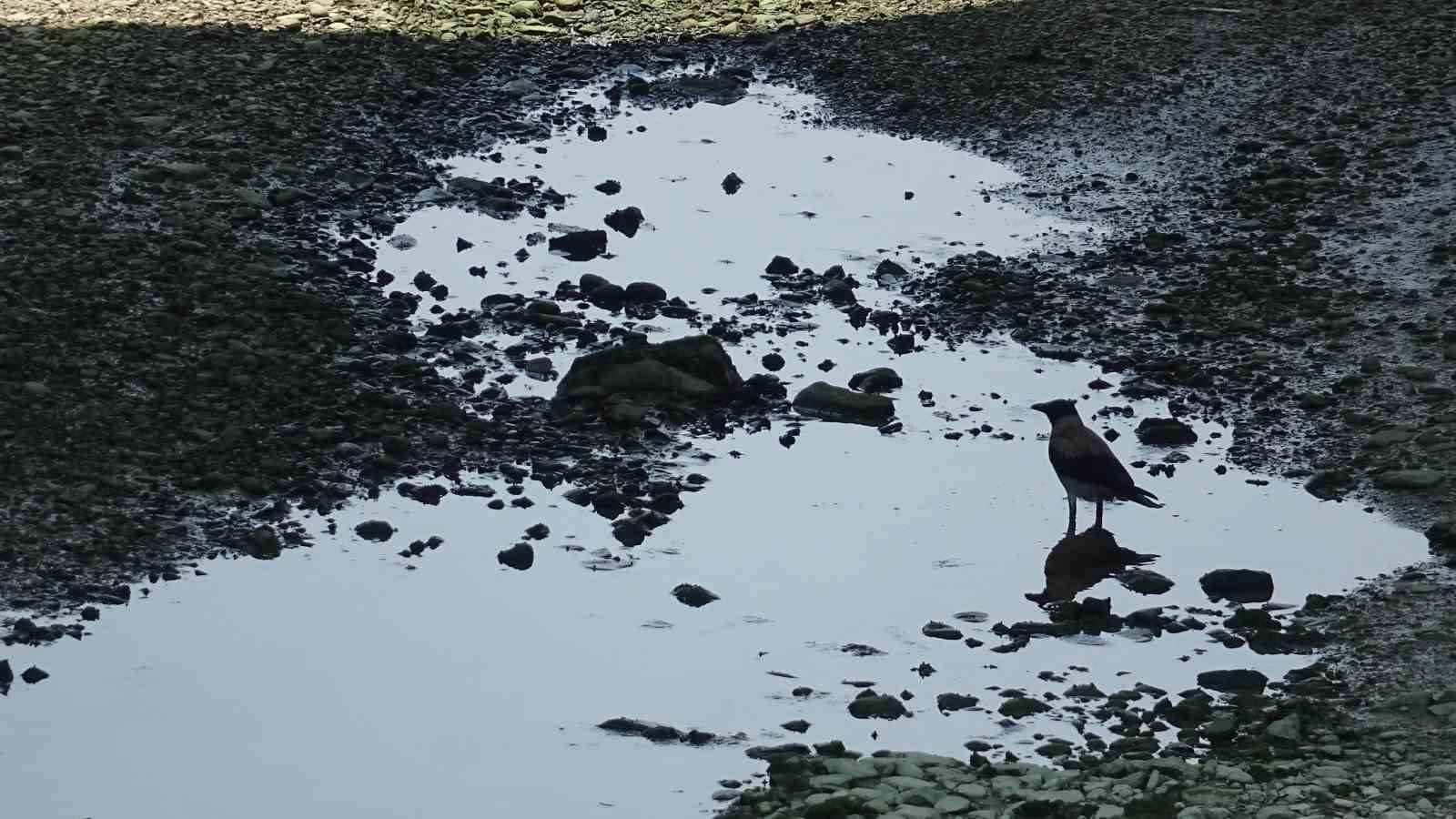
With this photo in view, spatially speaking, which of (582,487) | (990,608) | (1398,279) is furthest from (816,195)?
(990,608)

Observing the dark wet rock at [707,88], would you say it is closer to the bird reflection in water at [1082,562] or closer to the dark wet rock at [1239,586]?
the bird reflection in water at [1082,562]

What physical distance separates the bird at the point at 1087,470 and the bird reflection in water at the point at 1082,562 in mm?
124

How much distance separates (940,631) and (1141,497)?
5.69ft

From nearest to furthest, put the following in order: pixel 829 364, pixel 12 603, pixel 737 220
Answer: pixel 12 603 → pixel 829 364 → pixel 737 220

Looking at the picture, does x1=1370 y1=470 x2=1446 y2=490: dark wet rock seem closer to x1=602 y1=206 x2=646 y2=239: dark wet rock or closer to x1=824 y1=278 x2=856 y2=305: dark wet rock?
x1=824 y1=278 x2=856 y2=305: dark wet rock

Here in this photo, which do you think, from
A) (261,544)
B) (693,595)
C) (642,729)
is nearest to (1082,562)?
(693,595)

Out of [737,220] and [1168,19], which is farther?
[1168,19]

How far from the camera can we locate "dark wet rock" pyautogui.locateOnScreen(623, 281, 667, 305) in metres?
13.1

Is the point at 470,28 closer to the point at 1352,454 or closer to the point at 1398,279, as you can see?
the point at 1398,279

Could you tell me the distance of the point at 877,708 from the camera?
27.0 ft

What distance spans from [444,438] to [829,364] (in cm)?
274

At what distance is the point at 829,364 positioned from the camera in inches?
480

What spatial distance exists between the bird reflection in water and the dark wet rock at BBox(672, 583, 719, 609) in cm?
162

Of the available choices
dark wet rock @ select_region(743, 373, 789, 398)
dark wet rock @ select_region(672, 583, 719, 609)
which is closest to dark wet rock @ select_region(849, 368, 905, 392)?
dark wet rock @ select_region(743, 373, 789, 398)
